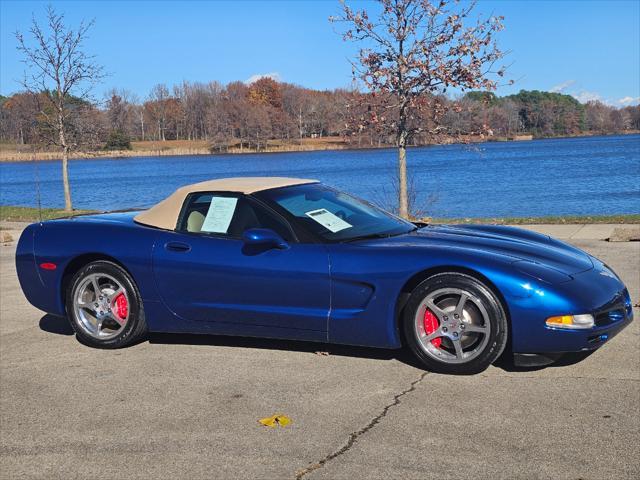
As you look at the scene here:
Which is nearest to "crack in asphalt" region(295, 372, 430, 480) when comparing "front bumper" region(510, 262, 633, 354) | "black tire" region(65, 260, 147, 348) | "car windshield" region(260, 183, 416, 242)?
"front bumper" region(510, 262, 633, 354)

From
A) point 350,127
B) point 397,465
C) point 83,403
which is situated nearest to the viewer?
point 397,465

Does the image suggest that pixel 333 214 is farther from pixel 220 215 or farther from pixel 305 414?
pixel 305 414

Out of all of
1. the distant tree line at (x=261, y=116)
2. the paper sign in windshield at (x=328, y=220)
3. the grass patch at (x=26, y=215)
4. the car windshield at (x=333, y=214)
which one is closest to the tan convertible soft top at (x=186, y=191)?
the car windshield at (x=333, y=214)

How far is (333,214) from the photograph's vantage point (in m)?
5.64

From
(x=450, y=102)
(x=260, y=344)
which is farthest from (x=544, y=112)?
(x=260, y=344)

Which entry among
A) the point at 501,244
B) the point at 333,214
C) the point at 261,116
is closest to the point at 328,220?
the point at 333,214

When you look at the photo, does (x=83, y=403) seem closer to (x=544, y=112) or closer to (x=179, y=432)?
(x=179, y=432)

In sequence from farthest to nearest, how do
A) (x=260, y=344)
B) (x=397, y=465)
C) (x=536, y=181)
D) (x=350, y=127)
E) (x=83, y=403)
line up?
1. (x=536, y=181)
2. (x=350, y=127)
3. (x=260, y=344)
4. (x=83, y=403)
5. (x=397, y=465)

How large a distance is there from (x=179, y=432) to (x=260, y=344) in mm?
1857

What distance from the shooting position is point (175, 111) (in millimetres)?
140000

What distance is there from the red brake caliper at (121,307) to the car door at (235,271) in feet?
1.30

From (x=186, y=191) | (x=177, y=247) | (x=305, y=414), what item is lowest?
(x=305, y=414)

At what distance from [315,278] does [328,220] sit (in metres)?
0.60

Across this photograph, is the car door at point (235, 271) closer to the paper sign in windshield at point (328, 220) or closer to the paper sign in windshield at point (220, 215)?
the paper sign in windshield at point (220, 215)
